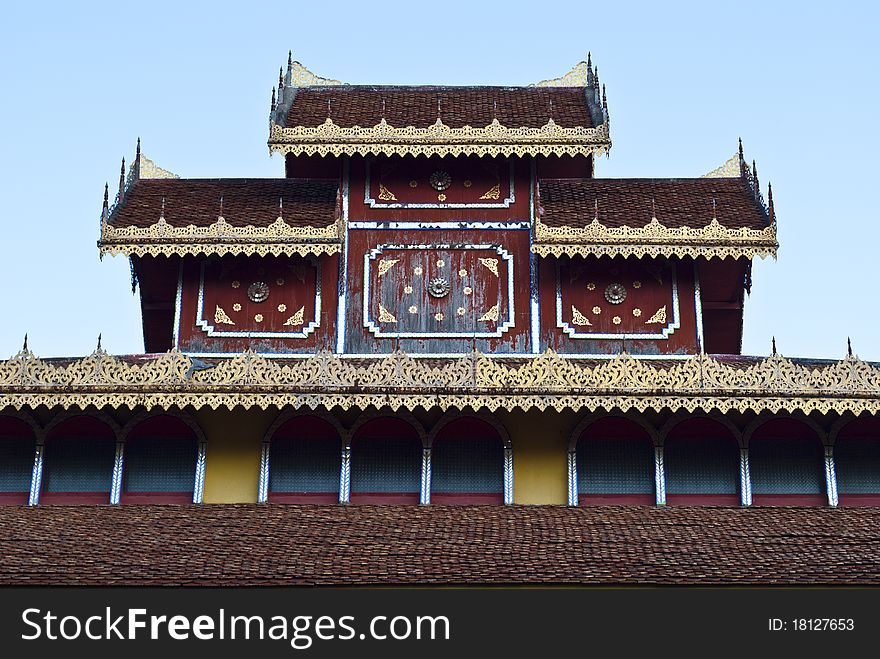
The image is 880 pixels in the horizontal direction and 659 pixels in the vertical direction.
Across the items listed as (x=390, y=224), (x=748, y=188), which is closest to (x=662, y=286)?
(x=748, y=188)

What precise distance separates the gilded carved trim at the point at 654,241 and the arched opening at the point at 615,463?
4.44m

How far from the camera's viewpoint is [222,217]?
2695cm

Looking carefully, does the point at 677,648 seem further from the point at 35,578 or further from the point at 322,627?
the point at 35,578

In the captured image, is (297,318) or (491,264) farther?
(491,264)

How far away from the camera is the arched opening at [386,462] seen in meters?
23.2

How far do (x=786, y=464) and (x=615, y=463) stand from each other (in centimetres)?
303

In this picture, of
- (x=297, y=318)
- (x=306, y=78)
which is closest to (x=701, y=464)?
(x=297, y=318)

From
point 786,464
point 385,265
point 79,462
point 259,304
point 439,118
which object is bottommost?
point 79,462

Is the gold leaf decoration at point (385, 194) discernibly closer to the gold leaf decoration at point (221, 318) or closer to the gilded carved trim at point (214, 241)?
the gilded carved trim at point (214, 241)

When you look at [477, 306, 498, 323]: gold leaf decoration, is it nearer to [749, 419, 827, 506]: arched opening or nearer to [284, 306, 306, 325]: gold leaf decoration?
[284, 306, 306, 325]: gold leaf decoration

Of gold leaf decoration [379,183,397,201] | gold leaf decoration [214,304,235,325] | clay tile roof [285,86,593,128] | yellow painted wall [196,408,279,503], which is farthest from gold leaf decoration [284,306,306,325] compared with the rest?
clay tile roof [285,86,593,128]

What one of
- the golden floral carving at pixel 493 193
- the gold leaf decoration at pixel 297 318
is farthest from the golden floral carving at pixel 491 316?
the gold leaf decoration at pixel 297 318

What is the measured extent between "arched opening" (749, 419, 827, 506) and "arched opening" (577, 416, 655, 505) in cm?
188

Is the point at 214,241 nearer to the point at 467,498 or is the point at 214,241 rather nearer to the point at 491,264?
the point at 491,264
